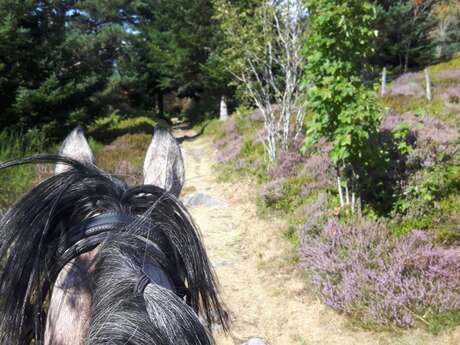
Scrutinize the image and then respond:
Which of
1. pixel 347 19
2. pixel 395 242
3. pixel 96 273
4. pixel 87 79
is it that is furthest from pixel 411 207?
pixel 87 79

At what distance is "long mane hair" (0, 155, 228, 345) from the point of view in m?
0.79

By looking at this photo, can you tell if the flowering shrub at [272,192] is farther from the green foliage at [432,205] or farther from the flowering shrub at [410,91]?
the flowering shrub at [410,91]

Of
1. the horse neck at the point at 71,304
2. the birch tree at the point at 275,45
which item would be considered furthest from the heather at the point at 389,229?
the horse neck at the point at 71,304

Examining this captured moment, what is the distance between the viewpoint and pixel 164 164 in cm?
150

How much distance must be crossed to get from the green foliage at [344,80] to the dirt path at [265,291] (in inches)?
69.6

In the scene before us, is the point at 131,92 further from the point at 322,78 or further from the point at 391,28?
the point at 322,78

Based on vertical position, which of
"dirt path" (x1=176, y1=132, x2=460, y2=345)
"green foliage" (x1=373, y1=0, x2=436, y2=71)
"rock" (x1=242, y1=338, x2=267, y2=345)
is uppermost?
"green foliage" (x1=373, y1=0, x2=436, y2=71)

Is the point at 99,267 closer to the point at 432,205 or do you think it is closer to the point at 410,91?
the point at 432,205

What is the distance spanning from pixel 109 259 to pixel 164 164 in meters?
0.59

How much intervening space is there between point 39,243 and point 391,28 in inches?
788

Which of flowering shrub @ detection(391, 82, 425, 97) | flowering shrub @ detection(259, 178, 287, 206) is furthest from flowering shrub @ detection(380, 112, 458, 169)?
flowering shrub @ detection(391, 82, 425, 97)

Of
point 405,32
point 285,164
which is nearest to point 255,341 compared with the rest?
point 285,164

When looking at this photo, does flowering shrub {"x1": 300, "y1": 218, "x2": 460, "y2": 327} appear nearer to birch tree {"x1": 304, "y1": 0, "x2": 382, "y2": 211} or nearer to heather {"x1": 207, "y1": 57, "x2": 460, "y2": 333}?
heather {"x1": 207, "y1": 57, "x2": 460, "y2": 333}

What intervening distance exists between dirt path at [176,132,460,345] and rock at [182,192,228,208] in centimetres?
15
